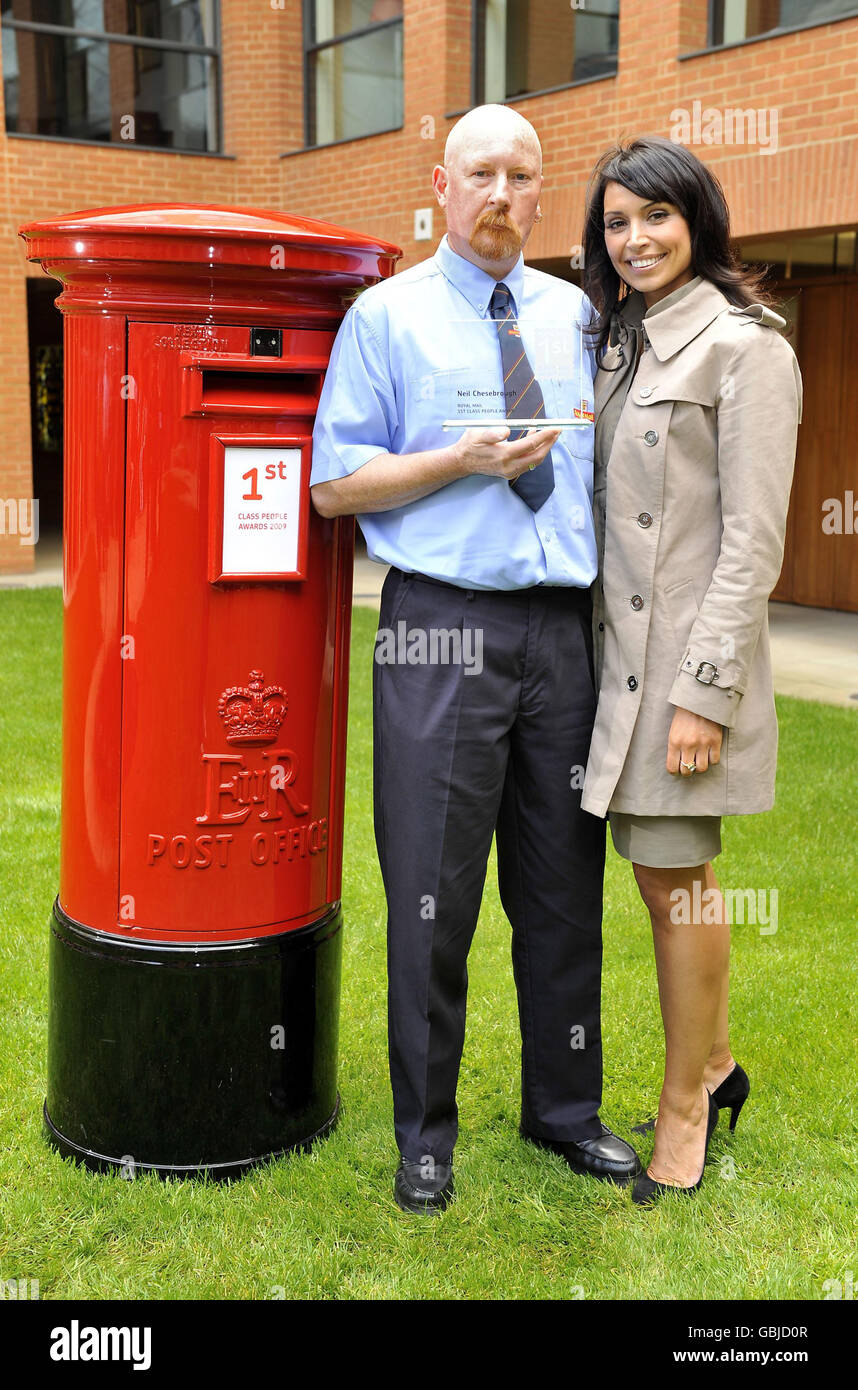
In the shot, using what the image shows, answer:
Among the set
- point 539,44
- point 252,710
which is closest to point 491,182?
point 252,710

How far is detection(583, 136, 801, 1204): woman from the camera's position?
2570mm

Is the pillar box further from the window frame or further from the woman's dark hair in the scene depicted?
the window frame

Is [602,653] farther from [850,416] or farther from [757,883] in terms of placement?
[850,416]

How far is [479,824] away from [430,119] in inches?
403

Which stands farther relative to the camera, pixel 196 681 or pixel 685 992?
pixel 685 992

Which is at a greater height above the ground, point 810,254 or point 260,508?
point 810,254

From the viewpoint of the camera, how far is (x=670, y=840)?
8.96ft

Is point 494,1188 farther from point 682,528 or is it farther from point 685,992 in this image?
point 682,528

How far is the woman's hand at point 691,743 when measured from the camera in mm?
2627

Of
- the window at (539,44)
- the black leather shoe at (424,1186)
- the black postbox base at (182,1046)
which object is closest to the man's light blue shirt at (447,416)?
the black postbox base at (182,1046)

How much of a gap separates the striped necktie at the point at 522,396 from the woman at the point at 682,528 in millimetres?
169

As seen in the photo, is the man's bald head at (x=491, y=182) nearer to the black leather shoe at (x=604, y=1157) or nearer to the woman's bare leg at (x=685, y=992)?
the woman's bare leg at (x=685, y=992)

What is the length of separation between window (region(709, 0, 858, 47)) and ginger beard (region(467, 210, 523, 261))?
669 centimetres

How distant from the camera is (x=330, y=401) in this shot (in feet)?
8.60
